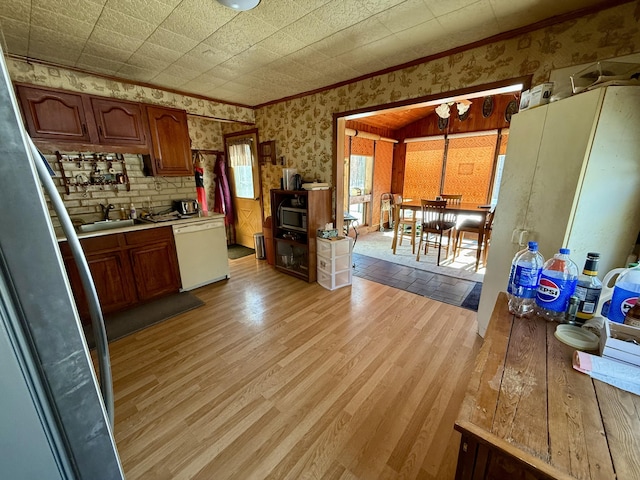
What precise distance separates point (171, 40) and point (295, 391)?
9.58 ft

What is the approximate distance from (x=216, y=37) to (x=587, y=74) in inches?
103

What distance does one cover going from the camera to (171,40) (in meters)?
2.10

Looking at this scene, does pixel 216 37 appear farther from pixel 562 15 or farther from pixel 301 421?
pixel 301 421

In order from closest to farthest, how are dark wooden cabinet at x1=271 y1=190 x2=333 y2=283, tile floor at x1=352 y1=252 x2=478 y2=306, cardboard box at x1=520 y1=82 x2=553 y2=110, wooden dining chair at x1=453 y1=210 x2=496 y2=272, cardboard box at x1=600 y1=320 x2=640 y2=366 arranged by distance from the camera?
cardboard box at x1=600 y1=320 x2=640 y2=366, cardboard box at x1=520 y1=82 x2=553 y2=110, tile floor at x1=352 y1=252 x2=478 y2=306, dark wooden cabinet at x1=271 y1=190 x2=333 y2=283, wooden dining chair at x1=453 y1=210 x2=496 y2=272

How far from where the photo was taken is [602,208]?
4.79ft

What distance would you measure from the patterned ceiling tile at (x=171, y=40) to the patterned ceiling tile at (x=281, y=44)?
598 mm

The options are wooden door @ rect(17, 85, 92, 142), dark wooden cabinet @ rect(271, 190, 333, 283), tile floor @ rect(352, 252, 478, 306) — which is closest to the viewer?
wooden door @ rect(17, 85, 92, 142)

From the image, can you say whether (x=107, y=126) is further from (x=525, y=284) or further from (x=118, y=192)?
(x=525, y=284)

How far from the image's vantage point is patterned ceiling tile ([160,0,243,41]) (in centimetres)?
168

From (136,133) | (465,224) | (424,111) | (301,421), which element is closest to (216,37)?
Answer: (136,133)

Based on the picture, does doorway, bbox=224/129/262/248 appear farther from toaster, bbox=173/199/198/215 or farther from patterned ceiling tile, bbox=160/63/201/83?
patterned ceiling tile, bbox=160/63/201/83

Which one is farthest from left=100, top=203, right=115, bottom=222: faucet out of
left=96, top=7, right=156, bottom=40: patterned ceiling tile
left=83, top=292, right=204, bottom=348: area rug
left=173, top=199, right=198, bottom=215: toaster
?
left=96, top=7, right=156, bottom=40: patterned ceiling tile

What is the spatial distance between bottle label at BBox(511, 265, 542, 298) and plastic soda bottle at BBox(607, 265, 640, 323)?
0.80 ft

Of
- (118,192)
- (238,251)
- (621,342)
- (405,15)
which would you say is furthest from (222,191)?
(621,342)
